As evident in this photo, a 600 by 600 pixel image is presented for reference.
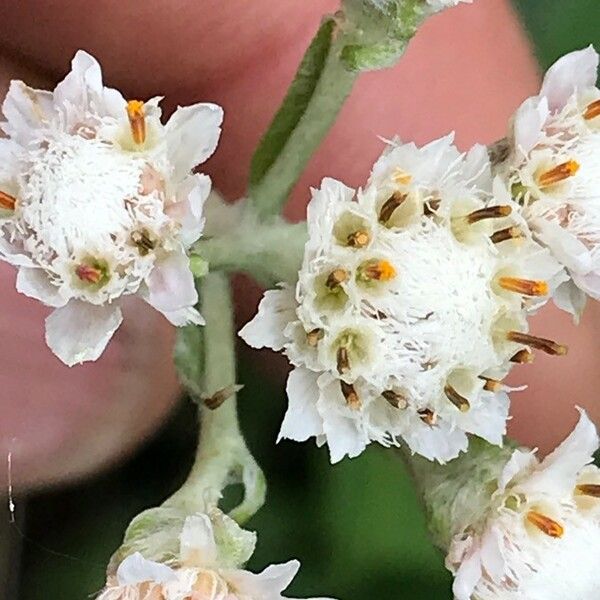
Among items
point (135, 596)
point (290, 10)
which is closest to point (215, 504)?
point (135, 596)

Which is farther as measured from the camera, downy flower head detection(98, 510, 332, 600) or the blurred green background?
the blurred green background

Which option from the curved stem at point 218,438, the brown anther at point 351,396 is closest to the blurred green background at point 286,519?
the curved stem at point 218,438

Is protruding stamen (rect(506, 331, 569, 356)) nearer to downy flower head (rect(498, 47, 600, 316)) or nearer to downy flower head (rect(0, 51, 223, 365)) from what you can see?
downy flower head (rect(498, 47, 600, 316))

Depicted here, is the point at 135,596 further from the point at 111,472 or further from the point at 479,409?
the point at 111,472

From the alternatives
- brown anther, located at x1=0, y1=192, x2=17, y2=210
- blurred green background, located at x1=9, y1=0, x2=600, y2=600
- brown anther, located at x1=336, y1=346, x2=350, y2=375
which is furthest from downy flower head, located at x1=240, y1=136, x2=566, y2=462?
blurred green background, located at x1=9, y1=0, x2=600, y2=600

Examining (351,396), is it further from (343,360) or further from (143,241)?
(143,241)
